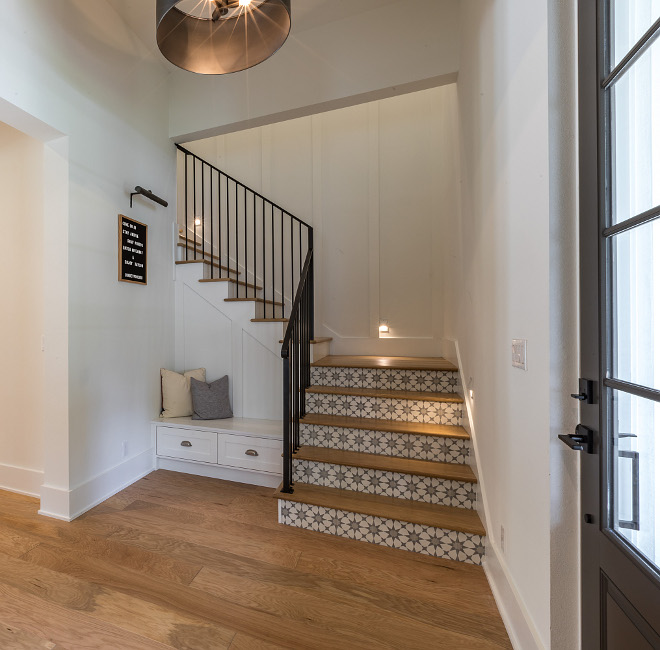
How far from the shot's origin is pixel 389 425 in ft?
7.66

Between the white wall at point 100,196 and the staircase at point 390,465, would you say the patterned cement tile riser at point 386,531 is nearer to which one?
the staircase at point 390,465

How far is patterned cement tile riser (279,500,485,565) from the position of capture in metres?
1.81

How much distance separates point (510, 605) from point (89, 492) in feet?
8.89

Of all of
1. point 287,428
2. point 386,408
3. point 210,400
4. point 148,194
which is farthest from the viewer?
point 210,400

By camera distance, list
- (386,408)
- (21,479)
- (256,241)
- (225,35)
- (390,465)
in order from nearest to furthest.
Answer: (225,35) < (390,465) < (386,408) < (21,479) < (256,241)

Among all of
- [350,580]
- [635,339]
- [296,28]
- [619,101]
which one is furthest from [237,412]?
[296,28]

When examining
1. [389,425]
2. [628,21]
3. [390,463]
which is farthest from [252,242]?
[628,21]

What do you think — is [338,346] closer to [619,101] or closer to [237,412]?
[237,412]

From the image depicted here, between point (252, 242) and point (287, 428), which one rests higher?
point (252, 242)

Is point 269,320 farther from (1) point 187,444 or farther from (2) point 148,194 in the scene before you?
(2) point 148,194

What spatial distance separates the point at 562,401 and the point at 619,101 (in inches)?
35.2

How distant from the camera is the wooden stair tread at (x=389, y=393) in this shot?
7.73 ft

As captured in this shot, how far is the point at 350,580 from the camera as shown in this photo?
1.70m

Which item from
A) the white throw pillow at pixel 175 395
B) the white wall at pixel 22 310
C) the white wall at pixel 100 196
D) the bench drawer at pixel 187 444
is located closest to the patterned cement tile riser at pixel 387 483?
the bench drawer at pixel 187 444
